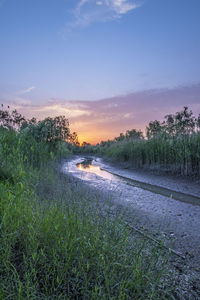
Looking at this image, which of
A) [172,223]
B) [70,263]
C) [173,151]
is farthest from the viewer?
[173,151]

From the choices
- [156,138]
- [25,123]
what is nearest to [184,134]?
[156,138]

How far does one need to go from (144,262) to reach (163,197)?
3.86 meters

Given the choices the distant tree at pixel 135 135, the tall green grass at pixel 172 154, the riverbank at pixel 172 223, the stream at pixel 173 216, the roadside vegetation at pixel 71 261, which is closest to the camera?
the roadside vegetation at pixel 71 261

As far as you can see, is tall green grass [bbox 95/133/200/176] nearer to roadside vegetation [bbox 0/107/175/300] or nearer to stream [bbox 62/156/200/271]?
stream [bbox 62/156/200/271]

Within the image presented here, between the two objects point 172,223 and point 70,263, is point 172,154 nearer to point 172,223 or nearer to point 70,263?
point 172,223

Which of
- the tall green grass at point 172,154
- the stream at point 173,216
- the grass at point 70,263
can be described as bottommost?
the stream at point 173,216

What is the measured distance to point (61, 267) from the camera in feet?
5.33

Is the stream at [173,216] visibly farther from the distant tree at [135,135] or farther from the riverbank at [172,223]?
the distant tree at [135,135]

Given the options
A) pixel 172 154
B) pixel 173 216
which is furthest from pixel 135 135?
pixel 173 216

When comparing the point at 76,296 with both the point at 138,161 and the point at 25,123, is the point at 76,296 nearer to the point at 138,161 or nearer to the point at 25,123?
the point at 25,123

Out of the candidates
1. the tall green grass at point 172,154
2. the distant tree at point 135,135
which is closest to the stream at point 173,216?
the tall green grass at point 172,154

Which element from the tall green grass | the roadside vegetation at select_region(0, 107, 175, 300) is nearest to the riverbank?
the roadside vegetation at select_region(0, 107, 175, 300)

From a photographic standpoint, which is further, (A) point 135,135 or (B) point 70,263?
(A) point 135,135

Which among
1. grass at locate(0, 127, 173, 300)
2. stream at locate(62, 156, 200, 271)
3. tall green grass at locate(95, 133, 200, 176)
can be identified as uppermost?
tall green grass at locate(95, 133, 200, 176)
